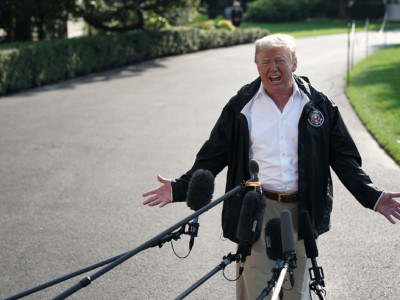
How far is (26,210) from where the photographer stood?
25.2 ft

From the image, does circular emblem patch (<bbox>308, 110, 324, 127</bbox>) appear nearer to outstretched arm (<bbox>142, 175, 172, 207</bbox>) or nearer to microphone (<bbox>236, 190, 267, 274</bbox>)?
microphone (<bbox>236, 190, 267, 274</bbox>)

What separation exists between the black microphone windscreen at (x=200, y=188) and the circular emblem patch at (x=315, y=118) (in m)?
0.78

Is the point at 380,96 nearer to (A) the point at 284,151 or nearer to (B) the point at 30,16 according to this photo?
(A) the point at 284,151

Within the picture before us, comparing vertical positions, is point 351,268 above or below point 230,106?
below

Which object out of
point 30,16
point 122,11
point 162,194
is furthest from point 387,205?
point 122,11

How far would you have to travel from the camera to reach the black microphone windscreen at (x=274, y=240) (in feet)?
10.6

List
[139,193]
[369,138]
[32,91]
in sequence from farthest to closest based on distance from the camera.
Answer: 1. [32,91]
2. [369,138]
3. [139,193]

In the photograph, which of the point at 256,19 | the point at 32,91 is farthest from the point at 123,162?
the point at 256,19

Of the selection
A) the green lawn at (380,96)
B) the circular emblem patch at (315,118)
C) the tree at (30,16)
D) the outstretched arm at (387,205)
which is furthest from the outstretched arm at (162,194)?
the tree at (30,16)

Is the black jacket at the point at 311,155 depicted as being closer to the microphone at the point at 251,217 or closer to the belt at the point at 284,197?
the belt at the point at 284,197

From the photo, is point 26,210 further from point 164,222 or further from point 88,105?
point 88,105

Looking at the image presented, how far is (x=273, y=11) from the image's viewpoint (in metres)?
49.8

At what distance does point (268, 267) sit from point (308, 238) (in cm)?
65

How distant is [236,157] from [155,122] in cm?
894
